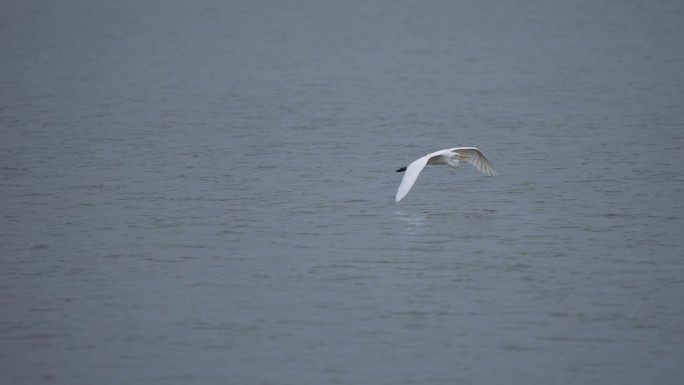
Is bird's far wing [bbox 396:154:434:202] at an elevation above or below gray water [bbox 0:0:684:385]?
above

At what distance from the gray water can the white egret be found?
0.47 meters

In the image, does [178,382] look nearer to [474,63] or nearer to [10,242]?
[10,242]

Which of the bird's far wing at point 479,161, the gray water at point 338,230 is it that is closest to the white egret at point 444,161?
the bird's far wing at point 479,161

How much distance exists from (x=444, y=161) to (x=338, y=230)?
7.93 ft

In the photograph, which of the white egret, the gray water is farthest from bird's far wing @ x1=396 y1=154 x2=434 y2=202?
the gray water

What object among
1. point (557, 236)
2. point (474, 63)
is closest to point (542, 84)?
point (474, 63)

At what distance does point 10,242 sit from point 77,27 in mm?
44315

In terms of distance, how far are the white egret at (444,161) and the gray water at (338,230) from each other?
1.56 ft

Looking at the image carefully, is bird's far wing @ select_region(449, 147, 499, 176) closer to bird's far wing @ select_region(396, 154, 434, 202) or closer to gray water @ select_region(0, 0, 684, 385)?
gray water @ select_region(0, 0, 684, 385)

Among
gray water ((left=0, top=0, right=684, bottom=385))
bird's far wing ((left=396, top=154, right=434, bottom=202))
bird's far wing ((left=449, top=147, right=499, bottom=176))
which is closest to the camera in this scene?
gray water ((left=0, top=0, right=684, bottom=385))

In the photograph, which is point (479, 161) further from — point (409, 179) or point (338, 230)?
point (338, 230)

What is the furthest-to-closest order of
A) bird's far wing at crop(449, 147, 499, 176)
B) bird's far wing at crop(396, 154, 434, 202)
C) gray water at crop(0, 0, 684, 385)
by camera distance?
bird's far wing at crop(449, 147, 499, 176) < bird's far wing at crop(396, 154, 434, 202) < gray water at crop(0, 0, 684, 385)

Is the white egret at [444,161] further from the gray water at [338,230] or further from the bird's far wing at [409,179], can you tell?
the gray water at [338,230]

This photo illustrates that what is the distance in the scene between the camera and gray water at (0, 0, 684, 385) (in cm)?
1128
